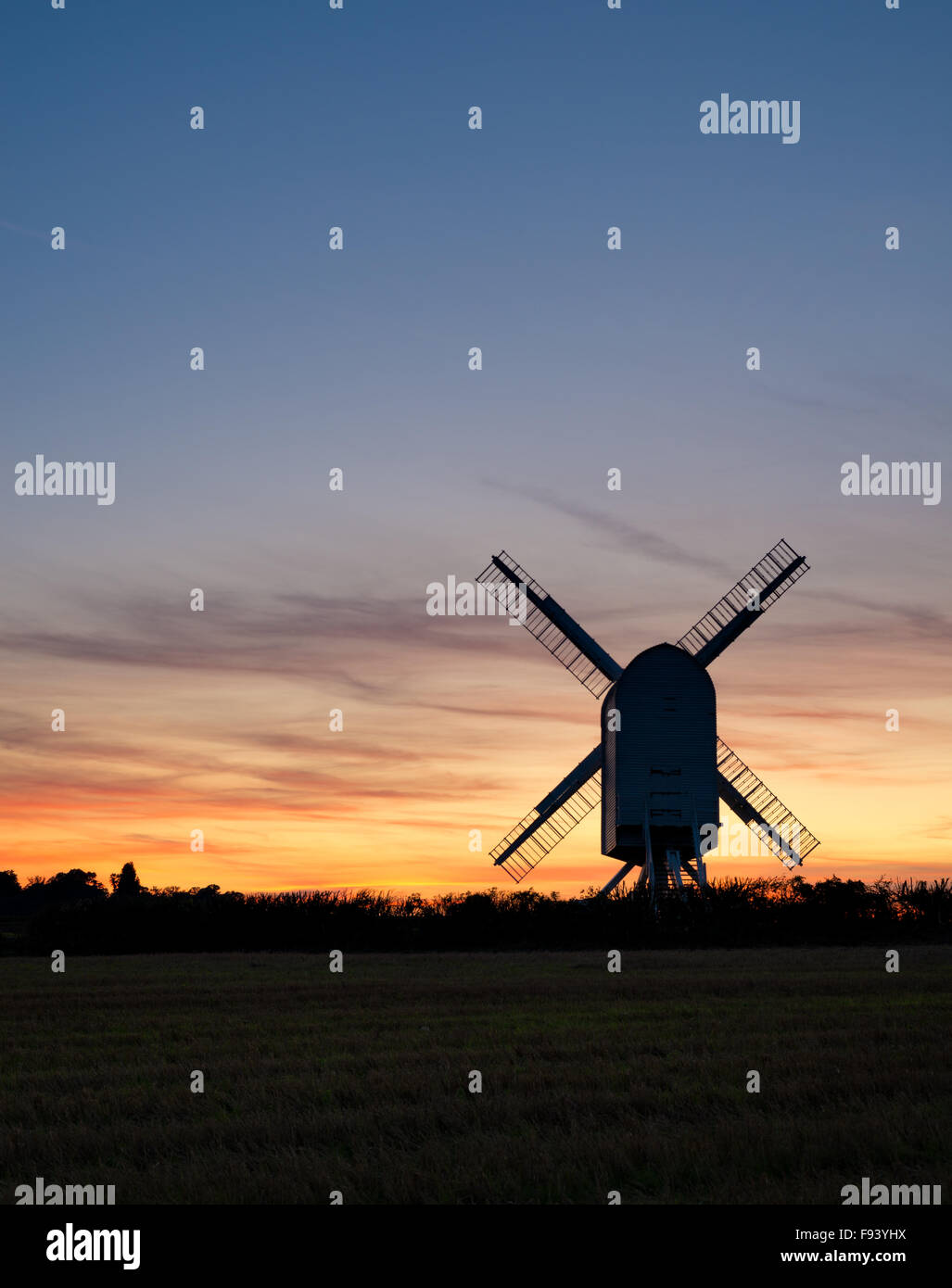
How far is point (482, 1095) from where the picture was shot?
512 inches

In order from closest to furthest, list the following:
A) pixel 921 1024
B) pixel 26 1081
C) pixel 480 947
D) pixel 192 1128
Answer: pixel 192 1128 < pixel 26 1081 < pixel 921 1024 < pixel 480 947

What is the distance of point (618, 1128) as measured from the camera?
37.4 feet

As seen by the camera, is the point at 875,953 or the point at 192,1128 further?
the point at 875,953

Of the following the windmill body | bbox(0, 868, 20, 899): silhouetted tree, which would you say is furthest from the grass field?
bbox(0, 868, 20, 899): silhouetted tree

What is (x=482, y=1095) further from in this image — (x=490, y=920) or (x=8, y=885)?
(x=8, y=885)

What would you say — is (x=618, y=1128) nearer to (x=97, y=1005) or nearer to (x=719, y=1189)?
(x=719, y=1189)

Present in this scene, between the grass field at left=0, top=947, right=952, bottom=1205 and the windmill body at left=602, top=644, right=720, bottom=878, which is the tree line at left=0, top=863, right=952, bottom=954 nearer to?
the windmill body at left=602, top=644, right=720, bottom=878

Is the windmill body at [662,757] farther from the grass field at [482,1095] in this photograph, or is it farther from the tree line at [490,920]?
the grass field at [482,1095]

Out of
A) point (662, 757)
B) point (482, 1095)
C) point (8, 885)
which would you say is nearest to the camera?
point (482, 1095)

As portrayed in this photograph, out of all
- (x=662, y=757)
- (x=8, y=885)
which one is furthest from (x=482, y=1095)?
(x=8, y=885)

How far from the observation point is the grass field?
9742 mm
